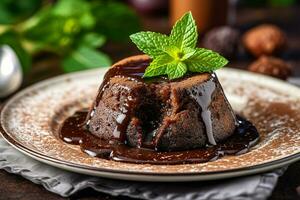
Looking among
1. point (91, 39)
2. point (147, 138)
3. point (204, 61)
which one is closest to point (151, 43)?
point (204, 61)

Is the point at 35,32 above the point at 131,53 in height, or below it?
above

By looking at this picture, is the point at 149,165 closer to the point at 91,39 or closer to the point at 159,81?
the point at 159,81

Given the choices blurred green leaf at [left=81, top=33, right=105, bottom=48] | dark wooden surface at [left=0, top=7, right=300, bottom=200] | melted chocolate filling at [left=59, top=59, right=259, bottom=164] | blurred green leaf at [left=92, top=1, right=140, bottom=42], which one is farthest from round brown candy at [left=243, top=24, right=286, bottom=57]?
melted chocolate filling at [left=59, top=59, right=259, bottom=164]

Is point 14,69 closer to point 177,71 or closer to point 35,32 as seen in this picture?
point 35,32

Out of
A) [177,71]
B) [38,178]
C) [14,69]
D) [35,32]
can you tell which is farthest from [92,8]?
[38,178]

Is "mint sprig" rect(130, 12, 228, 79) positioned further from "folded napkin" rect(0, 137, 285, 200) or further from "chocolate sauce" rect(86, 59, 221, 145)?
"folded napkin" rect(0, 137, 285, 200)

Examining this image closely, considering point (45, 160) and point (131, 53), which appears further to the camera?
point (131, 53)
